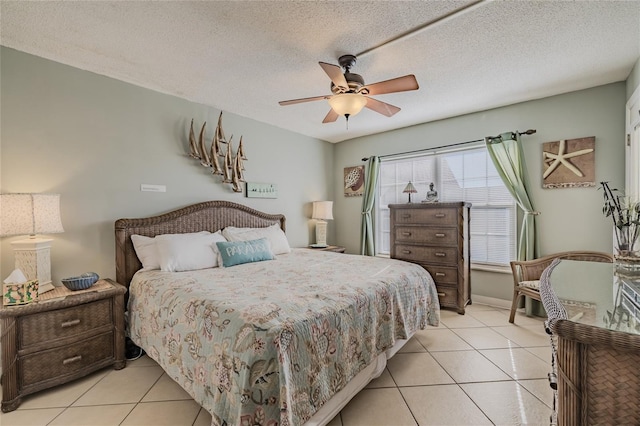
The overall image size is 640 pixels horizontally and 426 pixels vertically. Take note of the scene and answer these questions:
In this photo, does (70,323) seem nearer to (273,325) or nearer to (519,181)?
(273,325)

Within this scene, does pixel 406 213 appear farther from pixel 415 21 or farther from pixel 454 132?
pixel 415 21

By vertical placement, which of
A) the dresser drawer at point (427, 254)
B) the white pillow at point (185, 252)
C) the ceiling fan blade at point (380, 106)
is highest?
the ceiling fan blade at point (380, 106)

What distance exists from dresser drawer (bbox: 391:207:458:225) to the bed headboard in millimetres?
1663

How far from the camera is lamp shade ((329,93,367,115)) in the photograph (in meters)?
2.14

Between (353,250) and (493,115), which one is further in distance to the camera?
(353,250)

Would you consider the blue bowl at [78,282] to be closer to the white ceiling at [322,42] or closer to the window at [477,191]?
the white ceiling at [322,42]

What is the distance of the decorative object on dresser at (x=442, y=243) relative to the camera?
128 inches

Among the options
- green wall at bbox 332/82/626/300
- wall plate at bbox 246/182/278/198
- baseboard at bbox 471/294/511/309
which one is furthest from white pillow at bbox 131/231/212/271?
baseboard at bbox 471/294/511/309

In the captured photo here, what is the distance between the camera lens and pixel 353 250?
4898mm

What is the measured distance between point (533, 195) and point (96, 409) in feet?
14.6

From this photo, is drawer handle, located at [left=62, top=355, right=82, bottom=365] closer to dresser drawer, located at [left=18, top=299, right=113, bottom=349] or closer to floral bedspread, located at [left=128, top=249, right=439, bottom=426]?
dresser drawer, located at [left=18, top=299, right=113, bottom=349]

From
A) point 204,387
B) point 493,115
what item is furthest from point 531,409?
point 493,115

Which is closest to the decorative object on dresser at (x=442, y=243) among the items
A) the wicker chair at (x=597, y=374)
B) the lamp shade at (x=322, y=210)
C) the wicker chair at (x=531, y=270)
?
the wicker chair at (x=531, y=270)

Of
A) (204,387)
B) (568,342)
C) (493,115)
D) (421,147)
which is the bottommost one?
(204,387)
